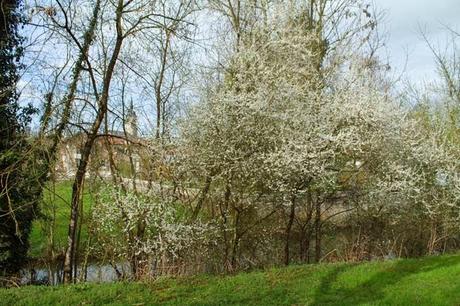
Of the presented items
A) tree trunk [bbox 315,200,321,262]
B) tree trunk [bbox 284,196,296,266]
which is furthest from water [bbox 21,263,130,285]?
tree trunk [bbox 315,200,321,262]

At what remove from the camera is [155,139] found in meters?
12.3

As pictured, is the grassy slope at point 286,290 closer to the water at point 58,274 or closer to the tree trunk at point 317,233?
the water at point 58,274

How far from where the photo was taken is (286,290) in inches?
324

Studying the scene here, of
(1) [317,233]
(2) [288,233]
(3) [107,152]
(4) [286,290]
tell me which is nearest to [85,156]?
(3) [107,152]

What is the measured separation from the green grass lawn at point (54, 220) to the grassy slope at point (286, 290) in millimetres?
3743

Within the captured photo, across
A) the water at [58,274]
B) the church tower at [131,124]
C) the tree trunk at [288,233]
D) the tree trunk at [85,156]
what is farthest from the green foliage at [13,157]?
the tree trunk at [288,233]

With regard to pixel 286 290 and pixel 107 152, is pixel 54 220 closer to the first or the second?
pixel 107 152

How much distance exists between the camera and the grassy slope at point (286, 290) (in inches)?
302

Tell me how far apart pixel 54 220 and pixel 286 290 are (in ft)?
21.4

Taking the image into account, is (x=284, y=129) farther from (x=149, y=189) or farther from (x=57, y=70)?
(x=57, y=70)

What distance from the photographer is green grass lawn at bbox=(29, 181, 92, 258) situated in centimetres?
1204

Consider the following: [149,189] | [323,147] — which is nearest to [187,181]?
[149,189]

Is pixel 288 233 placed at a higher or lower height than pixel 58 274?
higher

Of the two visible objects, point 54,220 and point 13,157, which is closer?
point 13,157
